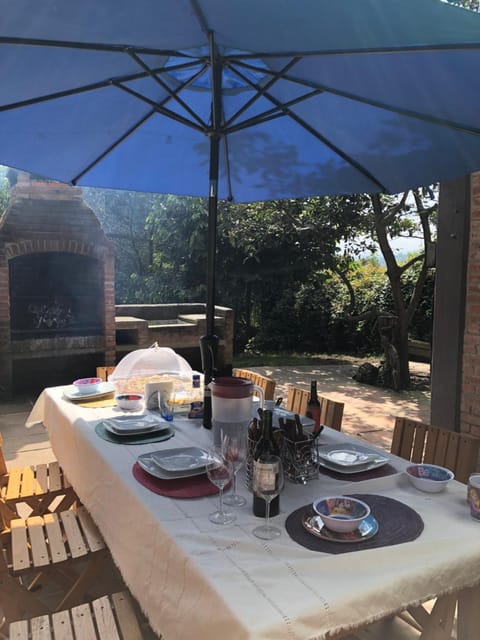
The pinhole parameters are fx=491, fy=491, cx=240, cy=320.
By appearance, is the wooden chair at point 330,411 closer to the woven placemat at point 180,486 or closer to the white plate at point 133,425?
the white plate at point 133,425

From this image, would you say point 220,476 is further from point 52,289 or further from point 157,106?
point 52,289

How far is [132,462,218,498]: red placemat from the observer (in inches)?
61.6

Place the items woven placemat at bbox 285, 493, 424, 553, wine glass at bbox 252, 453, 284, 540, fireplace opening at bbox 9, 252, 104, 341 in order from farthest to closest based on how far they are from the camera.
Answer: fireplace opening at bbox 9, 252, 104, 341
wine glass at bbox 252, 453, 284, 540
woven placemat at bbox 285, 493, 424, 553

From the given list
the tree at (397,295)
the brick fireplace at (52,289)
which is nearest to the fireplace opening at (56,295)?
the brick fireplace at (52,289)

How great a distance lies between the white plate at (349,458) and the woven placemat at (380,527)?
0.63ft

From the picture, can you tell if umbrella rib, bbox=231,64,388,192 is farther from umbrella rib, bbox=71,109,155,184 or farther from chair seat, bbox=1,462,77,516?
chair seat, bbox=1,462,77,516

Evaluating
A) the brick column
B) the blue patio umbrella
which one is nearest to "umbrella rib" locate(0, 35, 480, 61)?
the blue patio umbrella

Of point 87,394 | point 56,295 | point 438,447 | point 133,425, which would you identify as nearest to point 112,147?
point 87,394

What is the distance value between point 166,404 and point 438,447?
Answer: 130 centimetres

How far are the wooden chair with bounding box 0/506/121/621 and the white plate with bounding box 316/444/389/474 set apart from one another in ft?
3.11

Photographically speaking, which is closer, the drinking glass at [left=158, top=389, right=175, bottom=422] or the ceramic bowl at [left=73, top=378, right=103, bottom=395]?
the drinking glass at [left=158, top=389, right=175, bottom=422]

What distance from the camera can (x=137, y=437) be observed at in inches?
83.7

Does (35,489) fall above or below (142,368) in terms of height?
below

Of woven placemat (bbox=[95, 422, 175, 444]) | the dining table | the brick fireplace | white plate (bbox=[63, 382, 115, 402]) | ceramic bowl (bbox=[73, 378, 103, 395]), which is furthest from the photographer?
the brick fireplace
